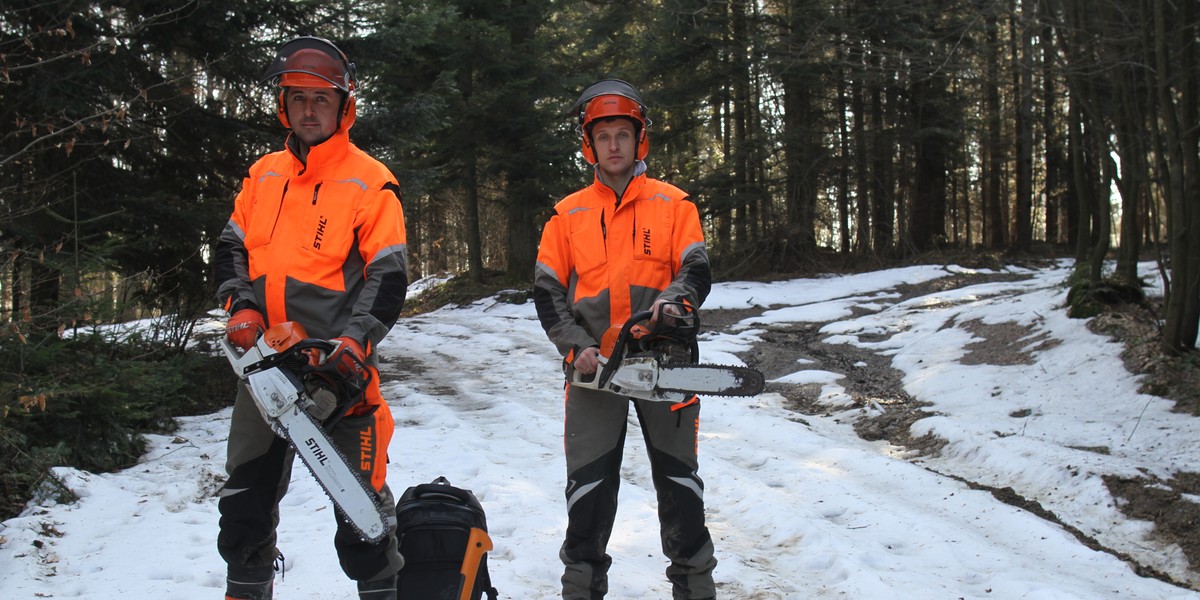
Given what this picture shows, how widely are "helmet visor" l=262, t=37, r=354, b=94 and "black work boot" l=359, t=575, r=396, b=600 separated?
1.87m

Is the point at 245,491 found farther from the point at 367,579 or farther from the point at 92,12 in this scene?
the point at 92,12

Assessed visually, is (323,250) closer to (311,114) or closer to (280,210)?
(280,210)

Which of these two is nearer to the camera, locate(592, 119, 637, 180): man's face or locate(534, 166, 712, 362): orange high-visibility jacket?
locate(534, 166, 712, 362): orange high-visibility jacket

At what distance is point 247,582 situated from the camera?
3.09 meters

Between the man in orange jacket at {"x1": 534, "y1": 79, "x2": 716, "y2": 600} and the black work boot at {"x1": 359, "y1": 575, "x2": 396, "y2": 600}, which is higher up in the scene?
the man in orange jacket at {"x1": 534, "y1": 79, "x2": 716, "y2": 600}

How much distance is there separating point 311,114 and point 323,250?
557 mm

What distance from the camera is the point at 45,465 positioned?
16.5 ft

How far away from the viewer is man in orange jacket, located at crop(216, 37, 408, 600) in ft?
9.98

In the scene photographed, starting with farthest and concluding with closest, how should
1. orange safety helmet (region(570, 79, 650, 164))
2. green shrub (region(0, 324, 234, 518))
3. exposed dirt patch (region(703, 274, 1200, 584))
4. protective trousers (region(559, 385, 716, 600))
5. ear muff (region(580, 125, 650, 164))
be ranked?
exposed dirt patch (region(703, 274, 1200, 584)) → green shrub (region(0, 324, 234, 518)) → ear muff (region(580, 125, 650, 164)) → orange safety helmet (region(570, 79, 650, 164)) → protective trousers (region(559, 385, 716, 600))

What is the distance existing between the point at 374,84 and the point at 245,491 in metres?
8.69

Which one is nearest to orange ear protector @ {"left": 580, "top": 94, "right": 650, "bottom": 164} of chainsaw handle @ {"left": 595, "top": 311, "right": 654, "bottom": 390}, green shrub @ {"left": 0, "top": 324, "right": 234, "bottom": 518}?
chainsaw handle @ {"left": 595, "top": 311, "right": 654, "bottom": 390}

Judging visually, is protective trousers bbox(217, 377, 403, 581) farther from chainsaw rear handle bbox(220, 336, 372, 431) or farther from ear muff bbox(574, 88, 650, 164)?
ear muff bbox(574, 88, 650, 164)

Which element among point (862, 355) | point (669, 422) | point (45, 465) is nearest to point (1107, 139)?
point (862, 355)

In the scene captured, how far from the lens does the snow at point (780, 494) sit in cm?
437
